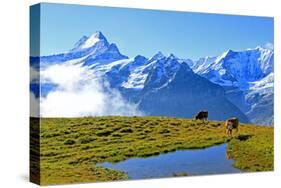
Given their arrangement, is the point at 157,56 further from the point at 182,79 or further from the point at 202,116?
the point at 202,116

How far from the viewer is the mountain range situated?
12.3 meters

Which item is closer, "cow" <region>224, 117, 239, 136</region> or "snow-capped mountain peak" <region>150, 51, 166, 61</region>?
"snow-capped mountain peak" <region>150, 51, 166, 61</region>

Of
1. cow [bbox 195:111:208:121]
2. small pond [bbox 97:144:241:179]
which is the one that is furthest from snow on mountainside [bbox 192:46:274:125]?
small pond [bbox 97:144:241:179]

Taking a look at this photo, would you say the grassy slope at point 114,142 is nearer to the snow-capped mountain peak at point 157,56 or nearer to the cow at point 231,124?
the cow at point 231,124

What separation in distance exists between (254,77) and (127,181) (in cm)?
342

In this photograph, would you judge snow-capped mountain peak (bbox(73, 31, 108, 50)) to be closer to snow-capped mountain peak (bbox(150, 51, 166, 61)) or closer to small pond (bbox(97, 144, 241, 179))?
snow-capped mountain peak (bbox(150, 51, 166, 61))

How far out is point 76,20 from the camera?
39.8ft

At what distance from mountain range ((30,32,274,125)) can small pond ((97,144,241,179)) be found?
26.9 inches

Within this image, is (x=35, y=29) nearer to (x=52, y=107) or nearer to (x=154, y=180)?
(x=52, y=107)

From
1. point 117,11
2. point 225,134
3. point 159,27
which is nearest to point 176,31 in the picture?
point 159,27

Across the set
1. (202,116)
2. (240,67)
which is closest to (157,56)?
(202,116)

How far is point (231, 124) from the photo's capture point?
13.6 metres

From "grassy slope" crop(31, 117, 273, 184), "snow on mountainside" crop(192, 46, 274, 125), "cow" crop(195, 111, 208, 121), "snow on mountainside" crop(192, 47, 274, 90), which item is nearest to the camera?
"grassy slope" crop(31, 117, 273, 184)

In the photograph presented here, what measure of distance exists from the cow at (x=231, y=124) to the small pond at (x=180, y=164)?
29 centimetres
